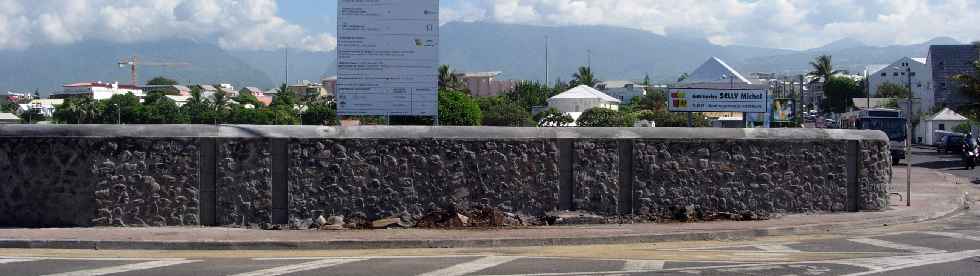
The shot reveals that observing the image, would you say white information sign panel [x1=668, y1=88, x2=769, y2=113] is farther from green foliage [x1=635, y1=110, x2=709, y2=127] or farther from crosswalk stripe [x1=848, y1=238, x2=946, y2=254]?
green foliage [x1=635, y1=110, x2=709, y2=127]

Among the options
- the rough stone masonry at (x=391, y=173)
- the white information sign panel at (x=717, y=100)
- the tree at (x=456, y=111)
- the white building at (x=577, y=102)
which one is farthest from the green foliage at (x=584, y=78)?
the rough stone masonry at (x=391, y=173)

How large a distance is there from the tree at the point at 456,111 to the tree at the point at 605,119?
A: 22.5ft

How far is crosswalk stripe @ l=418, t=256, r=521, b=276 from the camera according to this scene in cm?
990

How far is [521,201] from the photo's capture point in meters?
14.2

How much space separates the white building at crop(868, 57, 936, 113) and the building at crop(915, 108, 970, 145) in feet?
15.6

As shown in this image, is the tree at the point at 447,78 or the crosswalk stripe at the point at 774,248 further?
the tree at the point at 447,78

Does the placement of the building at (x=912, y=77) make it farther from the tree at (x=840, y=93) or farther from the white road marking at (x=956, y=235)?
the white road marking at (x=956, y=235)

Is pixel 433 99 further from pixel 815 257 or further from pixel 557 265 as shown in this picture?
pixel 815 257

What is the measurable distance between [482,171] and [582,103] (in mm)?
59198

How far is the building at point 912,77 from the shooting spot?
103637mm

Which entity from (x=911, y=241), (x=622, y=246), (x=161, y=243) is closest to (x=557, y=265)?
(x=622, y=246)

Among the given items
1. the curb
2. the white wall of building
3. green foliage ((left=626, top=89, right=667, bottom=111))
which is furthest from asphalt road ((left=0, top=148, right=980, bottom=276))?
the white wall of building

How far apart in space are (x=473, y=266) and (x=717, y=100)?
1277 cm

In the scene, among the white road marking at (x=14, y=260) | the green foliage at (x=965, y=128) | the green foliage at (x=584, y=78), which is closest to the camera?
the white road marking at (x=14, y=260)
